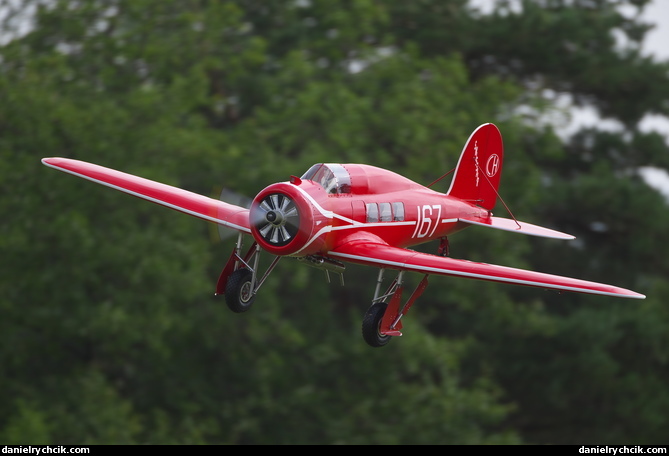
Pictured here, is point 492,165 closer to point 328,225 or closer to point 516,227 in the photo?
point 516,227

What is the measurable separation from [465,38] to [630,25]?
926 cm

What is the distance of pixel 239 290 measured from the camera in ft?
48.1

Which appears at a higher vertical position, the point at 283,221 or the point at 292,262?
the point at 283,221

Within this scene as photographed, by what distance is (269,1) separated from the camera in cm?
4941

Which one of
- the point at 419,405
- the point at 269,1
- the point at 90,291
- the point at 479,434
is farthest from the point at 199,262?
the point at 269,1

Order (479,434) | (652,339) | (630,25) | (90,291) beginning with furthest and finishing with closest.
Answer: (630,25), (652,339), (479,434), (90,291)

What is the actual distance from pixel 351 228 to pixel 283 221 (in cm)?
110

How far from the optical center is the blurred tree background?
36.5 metres

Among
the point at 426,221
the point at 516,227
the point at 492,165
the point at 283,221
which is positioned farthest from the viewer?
the point at 492,165

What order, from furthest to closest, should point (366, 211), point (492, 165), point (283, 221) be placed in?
point (492, 165)
point (366, 211)
point (283, 221)

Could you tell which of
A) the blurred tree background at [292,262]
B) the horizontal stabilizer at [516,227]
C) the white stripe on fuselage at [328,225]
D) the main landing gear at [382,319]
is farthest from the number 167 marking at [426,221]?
the blurred tree background at [292,262]

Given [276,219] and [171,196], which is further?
[171,196]

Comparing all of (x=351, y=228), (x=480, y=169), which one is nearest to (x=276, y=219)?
(x=351, y=228)

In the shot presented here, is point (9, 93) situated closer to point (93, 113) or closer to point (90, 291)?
point (93, 113)
